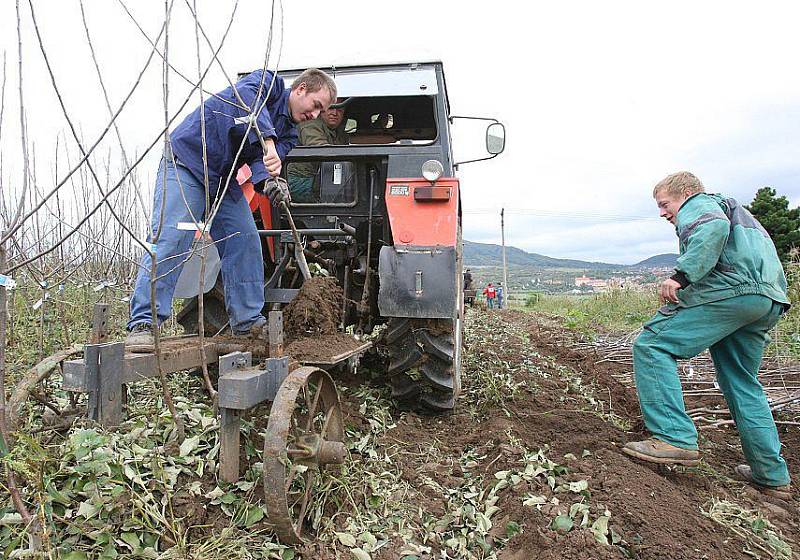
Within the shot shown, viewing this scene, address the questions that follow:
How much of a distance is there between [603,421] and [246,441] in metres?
2.28

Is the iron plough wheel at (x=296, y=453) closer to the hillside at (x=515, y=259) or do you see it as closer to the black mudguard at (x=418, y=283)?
the black mudguard at (x=418, y=283)

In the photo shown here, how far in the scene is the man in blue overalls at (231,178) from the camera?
101 inches

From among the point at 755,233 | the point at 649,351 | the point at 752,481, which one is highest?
the point at 755,233

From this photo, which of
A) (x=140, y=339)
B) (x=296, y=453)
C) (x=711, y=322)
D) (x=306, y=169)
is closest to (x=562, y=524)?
(x=296, y=453)

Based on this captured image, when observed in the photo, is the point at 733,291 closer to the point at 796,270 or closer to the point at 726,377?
the point at 726,377

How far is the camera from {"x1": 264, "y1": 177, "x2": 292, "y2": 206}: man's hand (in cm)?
275

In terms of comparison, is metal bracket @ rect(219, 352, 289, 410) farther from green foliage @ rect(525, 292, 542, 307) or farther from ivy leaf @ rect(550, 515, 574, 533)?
green foliage @ rect(525, 292, 542, 307)

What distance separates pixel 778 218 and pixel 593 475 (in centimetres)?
1909

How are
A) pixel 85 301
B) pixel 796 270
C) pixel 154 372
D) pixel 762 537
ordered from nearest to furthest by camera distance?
pixel 154 372
pixel 762 537
pixel 85 301
pixel 796 270

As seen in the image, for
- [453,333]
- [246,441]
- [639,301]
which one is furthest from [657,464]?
[639,301]

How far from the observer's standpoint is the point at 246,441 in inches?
92.3

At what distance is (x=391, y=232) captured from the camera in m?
3.34

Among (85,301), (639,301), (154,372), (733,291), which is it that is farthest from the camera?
(639,301)

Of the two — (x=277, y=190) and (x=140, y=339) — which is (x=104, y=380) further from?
(x=277, y=190)
